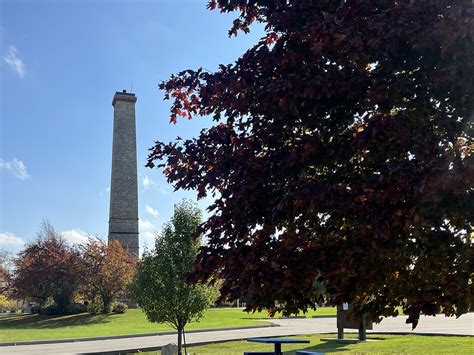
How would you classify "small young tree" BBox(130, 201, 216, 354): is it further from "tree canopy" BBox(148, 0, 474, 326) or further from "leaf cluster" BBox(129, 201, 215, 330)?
"tree canopy" BBox(148, 0, 474, 326)

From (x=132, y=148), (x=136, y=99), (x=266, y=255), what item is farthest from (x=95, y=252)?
(x=266, y=255)

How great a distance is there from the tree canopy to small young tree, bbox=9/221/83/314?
146ft

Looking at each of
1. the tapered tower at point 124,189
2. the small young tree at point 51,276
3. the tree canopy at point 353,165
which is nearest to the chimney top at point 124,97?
the tapered tower at point 124,189

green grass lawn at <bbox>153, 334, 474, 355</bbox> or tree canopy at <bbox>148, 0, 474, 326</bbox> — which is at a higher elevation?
tree canopy at <bbox>148, 0, 474, 326</bbox>

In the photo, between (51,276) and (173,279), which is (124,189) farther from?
(173,279)

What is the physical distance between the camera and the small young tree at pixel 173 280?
16.7 meters

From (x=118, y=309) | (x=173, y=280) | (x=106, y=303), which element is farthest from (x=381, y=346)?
(x=106, y=303)

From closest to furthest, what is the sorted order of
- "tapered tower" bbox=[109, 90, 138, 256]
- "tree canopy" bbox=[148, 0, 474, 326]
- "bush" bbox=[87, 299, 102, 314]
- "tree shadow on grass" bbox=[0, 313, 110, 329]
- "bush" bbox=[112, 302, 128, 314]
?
"tree canopy" bbox=[148, 0, 474, 326] → "tree shadow on grass" bbox=[0, 313, 110, 329] → "bush" bbox=[87, 299, 102, 314] → "bush" bbox=[112, 302, 128, 314] → "tapered tower" bbox=[109, 90, 138, 256]

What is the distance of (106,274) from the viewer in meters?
45.7

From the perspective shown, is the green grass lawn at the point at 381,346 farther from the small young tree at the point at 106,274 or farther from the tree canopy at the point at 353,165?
the small young tree at the point at 106,274

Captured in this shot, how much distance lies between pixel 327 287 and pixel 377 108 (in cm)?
181

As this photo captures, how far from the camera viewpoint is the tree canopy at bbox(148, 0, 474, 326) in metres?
3.94

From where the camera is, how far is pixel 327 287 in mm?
4520

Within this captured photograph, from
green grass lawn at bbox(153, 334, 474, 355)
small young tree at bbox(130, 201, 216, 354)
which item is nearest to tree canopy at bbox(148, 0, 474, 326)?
small young tree at bbox(130, 201, 216, 354)
